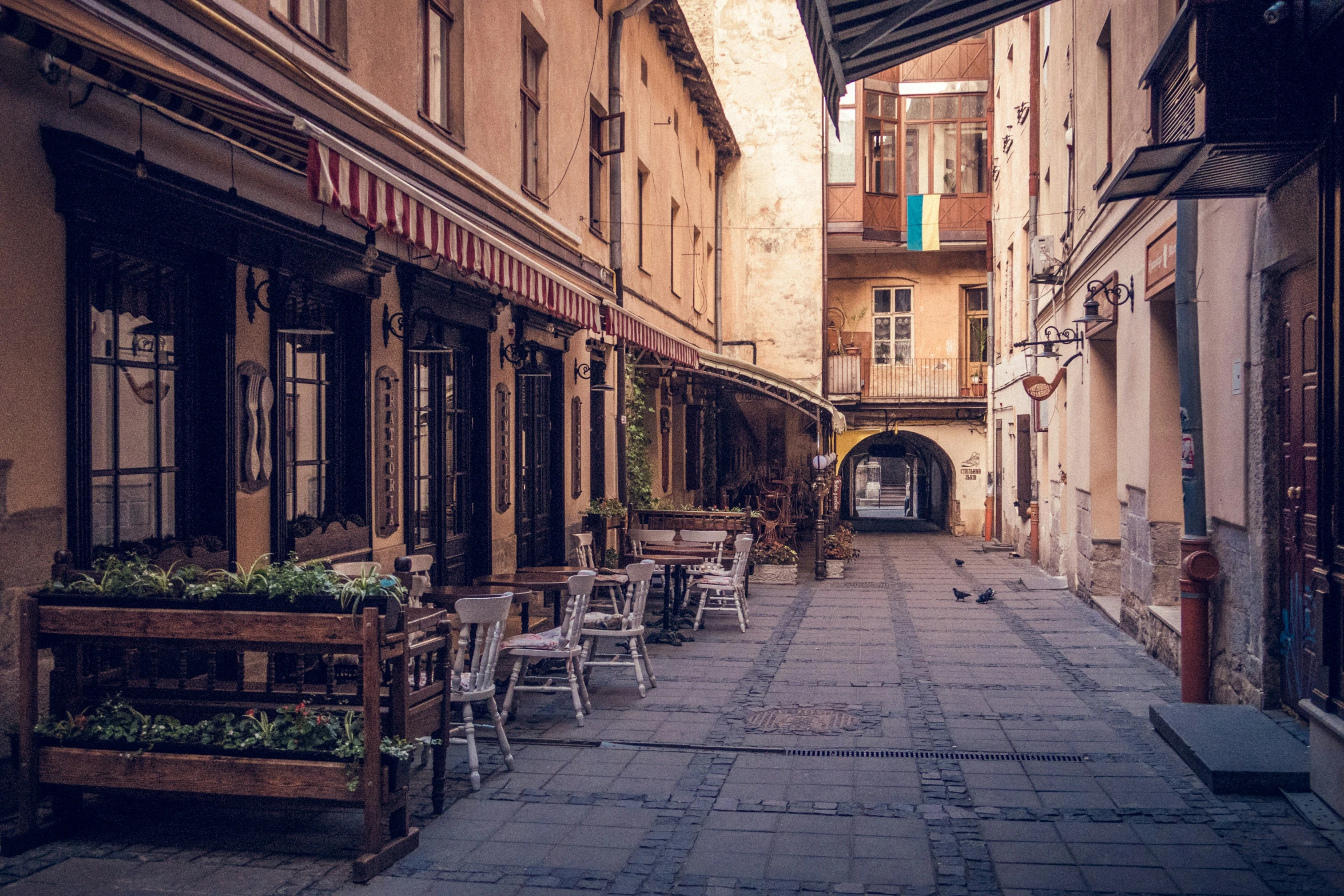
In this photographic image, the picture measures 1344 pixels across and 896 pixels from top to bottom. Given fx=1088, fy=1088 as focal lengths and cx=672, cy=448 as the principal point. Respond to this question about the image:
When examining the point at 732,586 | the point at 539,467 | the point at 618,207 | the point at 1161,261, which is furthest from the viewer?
the point at 618,207

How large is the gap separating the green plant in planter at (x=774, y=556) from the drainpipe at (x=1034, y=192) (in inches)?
168

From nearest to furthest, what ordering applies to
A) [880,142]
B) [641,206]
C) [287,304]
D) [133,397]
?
1. [133,397]
2. [287,304]
3. [641,206]
4. [880,142]

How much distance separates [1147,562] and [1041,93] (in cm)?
879

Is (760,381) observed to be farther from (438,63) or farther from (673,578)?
(438,63)

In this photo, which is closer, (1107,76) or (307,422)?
(307,422)

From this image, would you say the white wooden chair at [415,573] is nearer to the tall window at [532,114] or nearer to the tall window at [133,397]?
the tall window at [133,397]

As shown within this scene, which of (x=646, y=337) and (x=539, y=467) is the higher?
(x=646, y=337)

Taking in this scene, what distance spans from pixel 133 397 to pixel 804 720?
4.30m

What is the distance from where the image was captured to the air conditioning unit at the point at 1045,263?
13.7 m

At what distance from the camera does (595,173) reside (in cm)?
1385

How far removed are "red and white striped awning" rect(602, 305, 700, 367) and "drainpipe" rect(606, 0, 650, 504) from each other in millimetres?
1052

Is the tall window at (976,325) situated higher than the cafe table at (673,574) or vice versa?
the tall window at (976,325)

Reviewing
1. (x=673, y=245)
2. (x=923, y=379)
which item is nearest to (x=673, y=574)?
(x=673, y=245)

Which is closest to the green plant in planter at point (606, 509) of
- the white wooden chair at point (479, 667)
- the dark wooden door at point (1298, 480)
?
the white wooden chair at point (479, 667)
